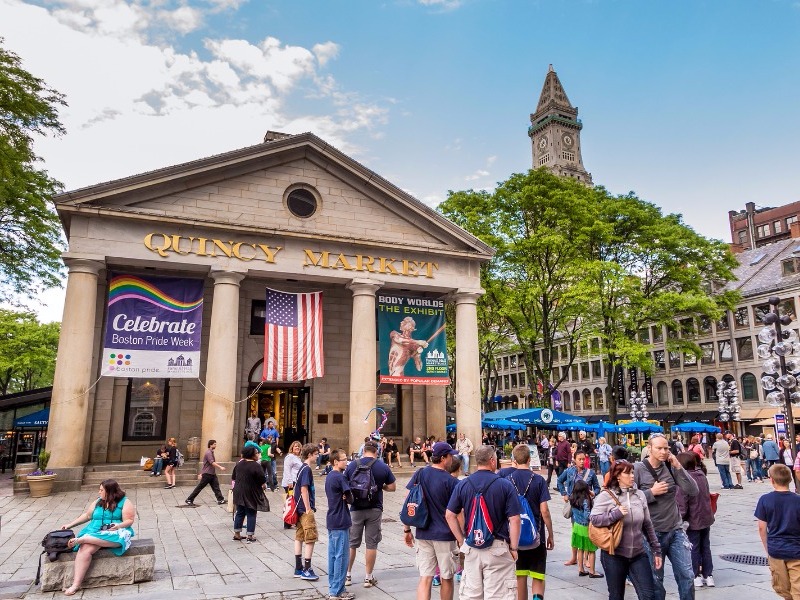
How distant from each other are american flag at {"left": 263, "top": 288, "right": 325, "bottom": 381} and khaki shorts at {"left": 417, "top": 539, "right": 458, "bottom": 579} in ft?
47.8

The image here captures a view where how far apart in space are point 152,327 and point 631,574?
17712mm

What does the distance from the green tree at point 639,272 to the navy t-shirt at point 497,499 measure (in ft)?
91.1

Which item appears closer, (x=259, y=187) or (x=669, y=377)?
(x=259, y=187)

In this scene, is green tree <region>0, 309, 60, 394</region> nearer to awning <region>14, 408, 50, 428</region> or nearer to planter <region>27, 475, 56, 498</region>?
awning <region>14, 408, 50, 428</region>

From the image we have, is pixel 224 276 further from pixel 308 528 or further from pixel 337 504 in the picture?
pixel 337 504

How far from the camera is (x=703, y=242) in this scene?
36281mm

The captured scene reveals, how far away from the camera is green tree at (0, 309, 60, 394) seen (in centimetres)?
4461

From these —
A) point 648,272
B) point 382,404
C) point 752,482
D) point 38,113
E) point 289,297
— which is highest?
point 38,113

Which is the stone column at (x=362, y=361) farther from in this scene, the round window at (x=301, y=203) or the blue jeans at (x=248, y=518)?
the blue jeans at (x=248, y=518)

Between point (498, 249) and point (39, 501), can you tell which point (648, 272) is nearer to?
point (498, 249)

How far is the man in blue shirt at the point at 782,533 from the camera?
6.23 meters

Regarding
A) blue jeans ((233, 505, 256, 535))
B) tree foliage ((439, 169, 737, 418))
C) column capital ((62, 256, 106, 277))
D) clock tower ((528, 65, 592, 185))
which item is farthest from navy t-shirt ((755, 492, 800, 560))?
clock tower ((528, 65, 592, 185))

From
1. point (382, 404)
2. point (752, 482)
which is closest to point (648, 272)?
point (752, 482)

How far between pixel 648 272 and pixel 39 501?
34.0 meters
